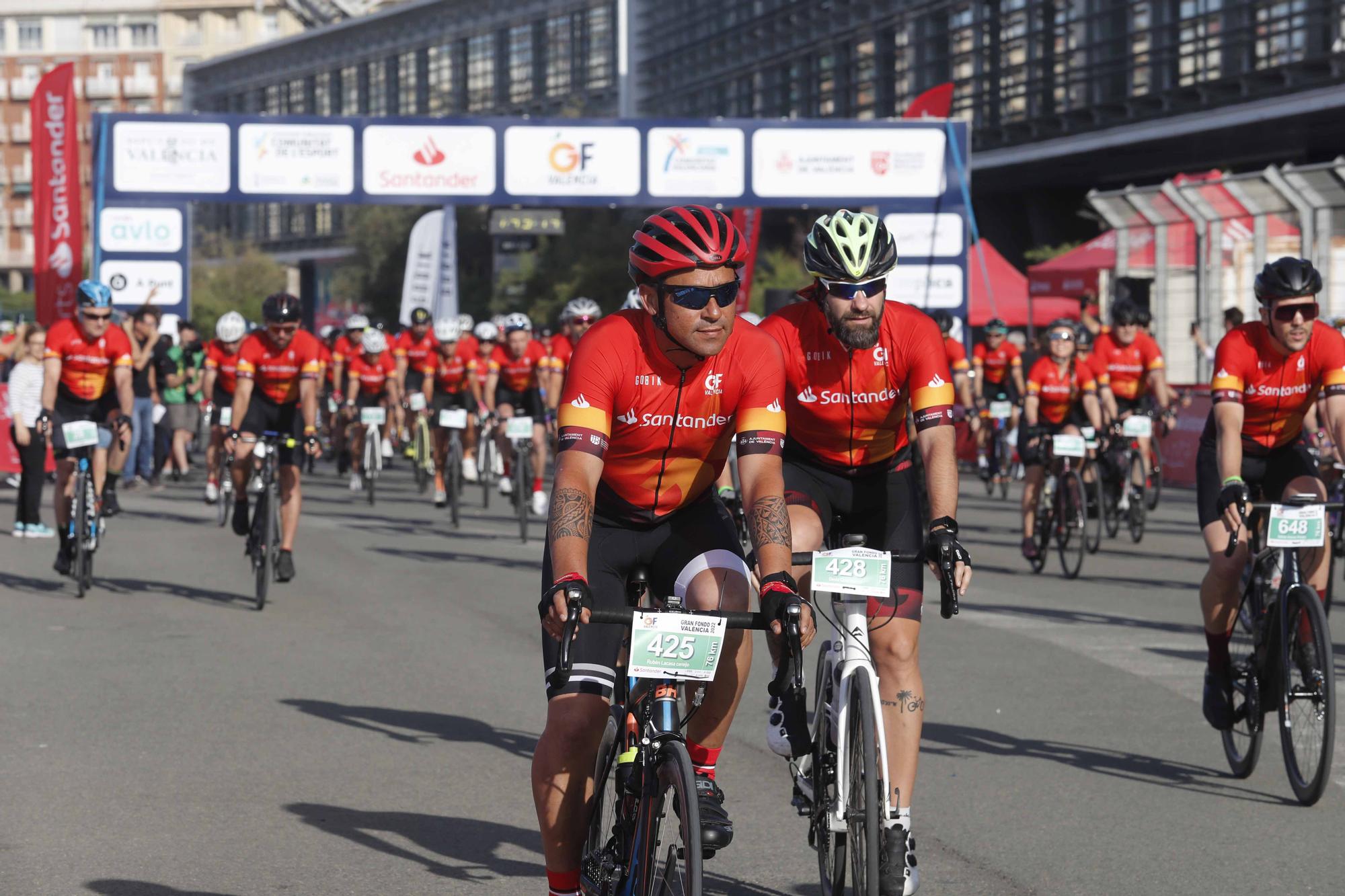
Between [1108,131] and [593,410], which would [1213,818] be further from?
[1108,131]

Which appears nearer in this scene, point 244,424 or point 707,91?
point 244,424

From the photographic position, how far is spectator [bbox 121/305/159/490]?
2045cm

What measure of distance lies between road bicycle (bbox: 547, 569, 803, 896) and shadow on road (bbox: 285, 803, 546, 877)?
1201 millimetres

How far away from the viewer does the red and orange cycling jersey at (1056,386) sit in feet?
48.3

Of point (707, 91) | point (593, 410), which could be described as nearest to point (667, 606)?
point (593, 410)

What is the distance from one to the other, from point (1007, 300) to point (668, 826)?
101ft

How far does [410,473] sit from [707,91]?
30.1 m

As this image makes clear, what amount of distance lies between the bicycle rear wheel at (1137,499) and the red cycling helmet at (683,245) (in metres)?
12.1

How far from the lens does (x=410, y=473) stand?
28.2m

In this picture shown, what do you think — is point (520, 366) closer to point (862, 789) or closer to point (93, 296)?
point (93, 296)

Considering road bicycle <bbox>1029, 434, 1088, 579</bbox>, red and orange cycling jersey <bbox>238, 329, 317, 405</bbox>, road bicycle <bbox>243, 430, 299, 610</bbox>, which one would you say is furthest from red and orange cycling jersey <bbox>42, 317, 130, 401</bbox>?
road bicycle <bbox>1029, 434, 1088, 579</bbox>

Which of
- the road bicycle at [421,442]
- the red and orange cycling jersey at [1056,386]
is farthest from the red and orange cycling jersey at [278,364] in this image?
the road bicycle at [421,442]

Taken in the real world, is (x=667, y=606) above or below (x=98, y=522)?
above

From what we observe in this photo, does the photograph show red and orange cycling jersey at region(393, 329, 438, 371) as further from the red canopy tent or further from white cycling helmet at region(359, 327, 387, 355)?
the red canopy tent
